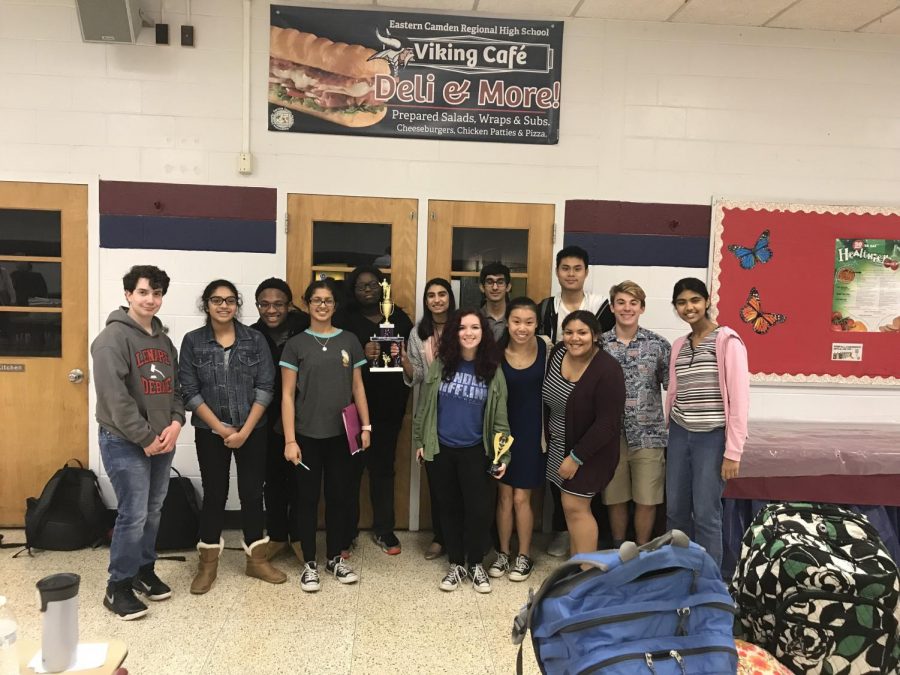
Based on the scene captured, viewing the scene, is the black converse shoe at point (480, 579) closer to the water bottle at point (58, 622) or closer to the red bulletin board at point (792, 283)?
the water bottle at point (58, 622)

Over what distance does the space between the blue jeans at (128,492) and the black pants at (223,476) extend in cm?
21

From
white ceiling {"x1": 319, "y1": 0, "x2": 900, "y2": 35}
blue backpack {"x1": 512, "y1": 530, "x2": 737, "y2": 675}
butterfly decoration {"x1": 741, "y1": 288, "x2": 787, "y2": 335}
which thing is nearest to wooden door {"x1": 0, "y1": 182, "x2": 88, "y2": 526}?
white ceiling {"x1": 319, "y1": 0, "x2": 900, "y2": 35}

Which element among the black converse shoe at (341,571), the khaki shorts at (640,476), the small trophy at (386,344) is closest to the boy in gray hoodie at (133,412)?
the black converse shoe at (341,571)

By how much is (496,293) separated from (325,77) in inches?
63.0

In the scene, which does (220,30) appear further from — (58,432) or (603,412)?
(603,412)

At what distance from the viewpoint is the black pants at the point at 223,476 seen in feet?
9.76

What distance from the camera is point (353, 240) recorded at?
12.1 feet

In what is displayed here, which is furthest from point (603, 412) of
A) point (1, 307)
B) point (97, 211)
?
point (1, 307)

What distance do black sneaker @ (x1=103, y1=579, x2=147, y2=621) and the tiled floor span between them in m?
0.03

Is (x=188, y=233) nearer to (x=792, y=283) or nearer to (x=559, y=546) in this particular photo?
(x=559, y=546)

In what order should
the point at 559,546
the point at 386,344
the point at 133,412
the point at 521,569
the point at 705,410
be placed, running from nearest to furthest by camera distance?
the point at 133,412 → the point at 705,410 → the point at 521,569 → the point at 386,344 → the point at 559,546

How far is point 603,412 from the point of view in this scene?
2801 millimetres

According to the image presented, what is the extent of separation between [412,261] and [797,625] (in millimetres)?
2635

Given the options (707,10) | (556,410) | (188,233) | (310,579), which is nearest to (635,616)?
(556,410)
